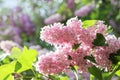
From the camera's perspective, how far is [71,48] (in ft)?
3.10

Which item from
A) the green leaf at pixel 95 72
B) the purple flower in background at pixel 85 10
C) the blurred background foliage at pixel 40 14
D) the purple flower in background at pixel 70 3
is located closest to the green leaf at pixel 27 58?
the green leaf at pixel 95 72

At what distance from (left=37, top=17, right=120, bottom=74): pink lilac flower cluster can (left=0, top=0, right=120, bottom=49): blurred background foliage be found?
5.69ft

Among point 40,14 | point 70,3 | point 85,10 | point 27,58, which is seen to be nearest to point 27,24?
point 40,14

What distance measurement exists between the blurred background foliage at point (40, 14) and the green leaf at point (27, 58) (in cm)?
174

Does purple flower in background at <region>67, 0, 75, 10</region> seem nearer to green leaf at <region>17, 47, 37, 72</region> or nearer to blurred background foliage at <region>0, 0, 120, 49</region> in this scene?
blurred background foliage at <region>0, 0, 120, 49</region>

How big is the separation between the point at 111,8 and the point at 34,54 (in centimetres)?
192

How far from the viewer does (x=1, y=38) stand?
304 cm

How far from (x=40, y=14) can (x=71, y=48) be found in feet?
7.65

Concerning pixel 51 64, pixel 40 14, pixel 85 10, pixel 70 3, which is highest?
pixel 40 14

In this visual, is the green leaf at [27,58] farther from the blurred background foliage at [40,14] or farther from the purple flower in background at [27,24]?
the purple flower in background at [27,24]

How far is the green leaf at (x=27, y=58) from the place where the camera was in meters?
0.96

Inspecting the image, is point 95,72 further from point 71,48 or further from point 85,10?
point 85,10

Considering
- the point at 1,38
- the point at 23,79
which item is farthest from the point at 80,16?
the point at 23,79

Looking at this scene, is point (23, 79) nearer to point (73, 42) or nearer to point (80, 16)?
point (73, 42)
